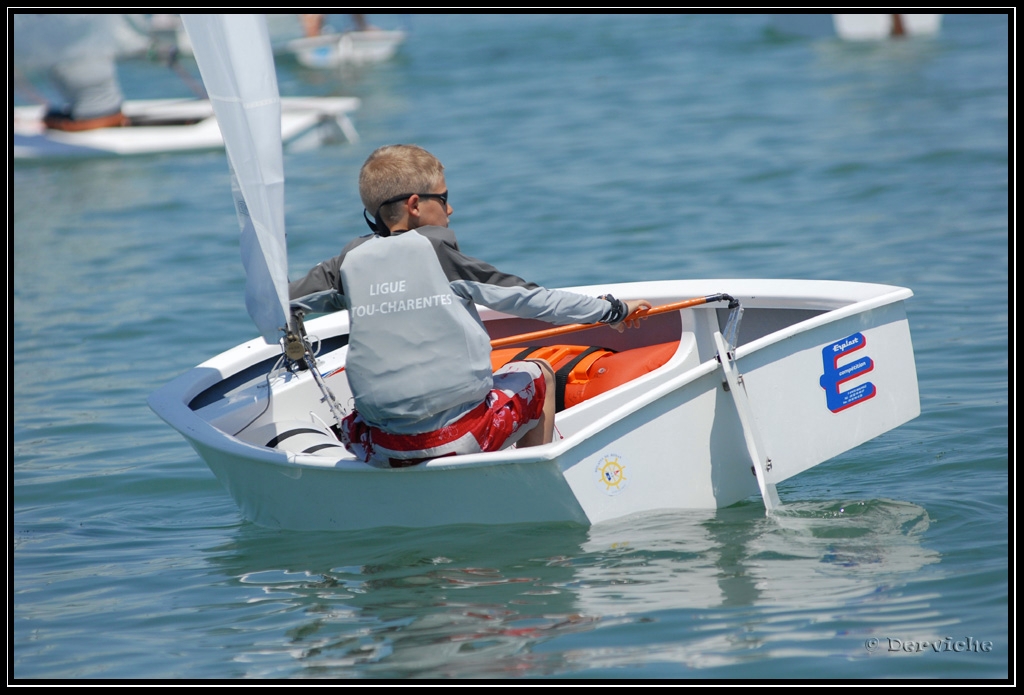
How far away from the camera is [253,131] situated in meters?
2.94

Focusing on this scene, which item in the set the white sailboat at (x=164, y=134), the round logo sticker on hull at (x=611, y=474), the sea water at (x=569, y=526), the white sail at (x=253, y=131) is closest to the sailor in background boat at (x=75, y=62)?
the white sailboat at (x=164, y=134)

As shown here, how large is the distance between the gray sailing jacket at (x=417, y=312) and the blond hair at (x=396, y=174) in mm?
104

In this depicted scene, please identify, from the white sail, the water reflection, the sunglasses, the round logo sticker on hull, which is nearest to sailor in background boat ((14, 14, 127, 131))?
the water reflection

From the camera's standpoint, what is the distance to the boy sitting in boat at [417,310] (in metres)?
2.88

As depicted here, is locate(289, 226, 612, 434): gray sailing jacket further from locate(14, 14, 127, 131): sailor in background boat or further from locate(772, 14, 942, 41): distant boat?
locate(772, 14, 942, 41): distant boat

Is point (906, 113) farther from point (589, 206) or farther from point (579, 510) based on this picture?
point (579, 510)

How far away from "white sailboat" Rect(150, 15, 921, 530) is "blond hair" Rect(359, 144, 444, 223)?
25 centimetres

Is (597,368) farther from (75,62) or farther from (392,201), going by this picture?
(75,62)

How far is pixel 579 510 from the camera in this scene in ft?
9.80

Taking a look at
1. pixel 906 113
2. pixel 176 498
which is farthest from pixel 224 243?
pixel 906 113

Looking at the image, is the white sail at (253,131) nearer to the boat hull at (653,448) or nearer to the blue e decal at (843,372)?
the boat hull at (653,448)

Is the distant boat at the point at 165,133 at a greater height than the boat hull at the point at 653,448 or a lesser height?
greater

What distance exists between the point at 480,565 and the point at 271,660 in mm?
638

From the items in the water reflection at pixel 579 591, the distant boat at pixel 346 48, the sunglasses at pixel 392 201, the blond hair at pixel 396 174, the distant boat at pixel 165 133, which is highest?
the distant boat at pixel 346 48
